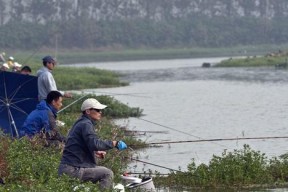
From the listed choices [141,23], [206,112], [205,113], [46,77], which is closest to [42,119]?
[46,77]

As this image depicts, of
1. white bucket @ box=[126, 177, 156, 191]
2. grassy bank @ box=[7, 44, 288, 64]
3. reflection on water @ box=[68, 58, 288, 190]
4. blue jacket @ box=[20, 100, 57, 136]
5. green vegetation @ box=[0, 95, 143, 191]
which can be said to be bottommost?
grassy bank @ box=[7, 44, 288, 64]

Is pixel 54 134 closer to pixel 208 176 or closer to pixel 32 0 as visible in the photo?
pixel 208 176

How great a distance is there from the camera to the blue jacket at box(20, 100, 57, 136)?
1433 cm

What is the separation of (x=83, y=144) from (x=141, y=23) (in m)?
121

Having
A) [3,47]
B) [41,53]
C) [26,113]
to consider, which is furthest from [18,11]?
[26,113]

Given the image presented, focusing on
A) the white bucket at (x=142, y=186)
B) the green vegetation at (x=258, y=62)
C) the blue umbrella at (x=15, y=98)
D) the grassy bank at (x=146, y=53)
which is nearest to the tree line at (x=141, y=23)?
the grassy bank at (x=146, y=53)

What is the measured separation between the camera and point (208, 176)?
48.5 feet

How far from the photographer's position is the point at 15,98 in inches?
706

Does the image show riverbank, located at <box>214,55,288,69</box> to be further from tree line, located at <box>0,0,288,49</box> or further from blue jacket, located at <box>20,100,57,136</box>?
blue jacket, located at <box>20,100,57,136</box>

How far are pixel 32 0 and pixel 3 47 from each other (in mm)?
27726

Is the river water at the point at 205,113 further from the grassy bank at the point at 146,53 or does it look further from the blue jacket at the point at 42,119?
the grassy bank at the point at 146,53

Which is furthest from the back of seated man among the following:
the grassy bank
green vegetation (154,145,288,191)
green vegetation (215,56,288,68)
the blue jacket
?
the grassy bank

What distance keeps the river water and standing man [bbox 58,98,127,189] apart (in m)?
4.79

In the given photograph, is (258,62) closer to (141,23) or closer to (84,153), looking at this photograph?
(84,153)
